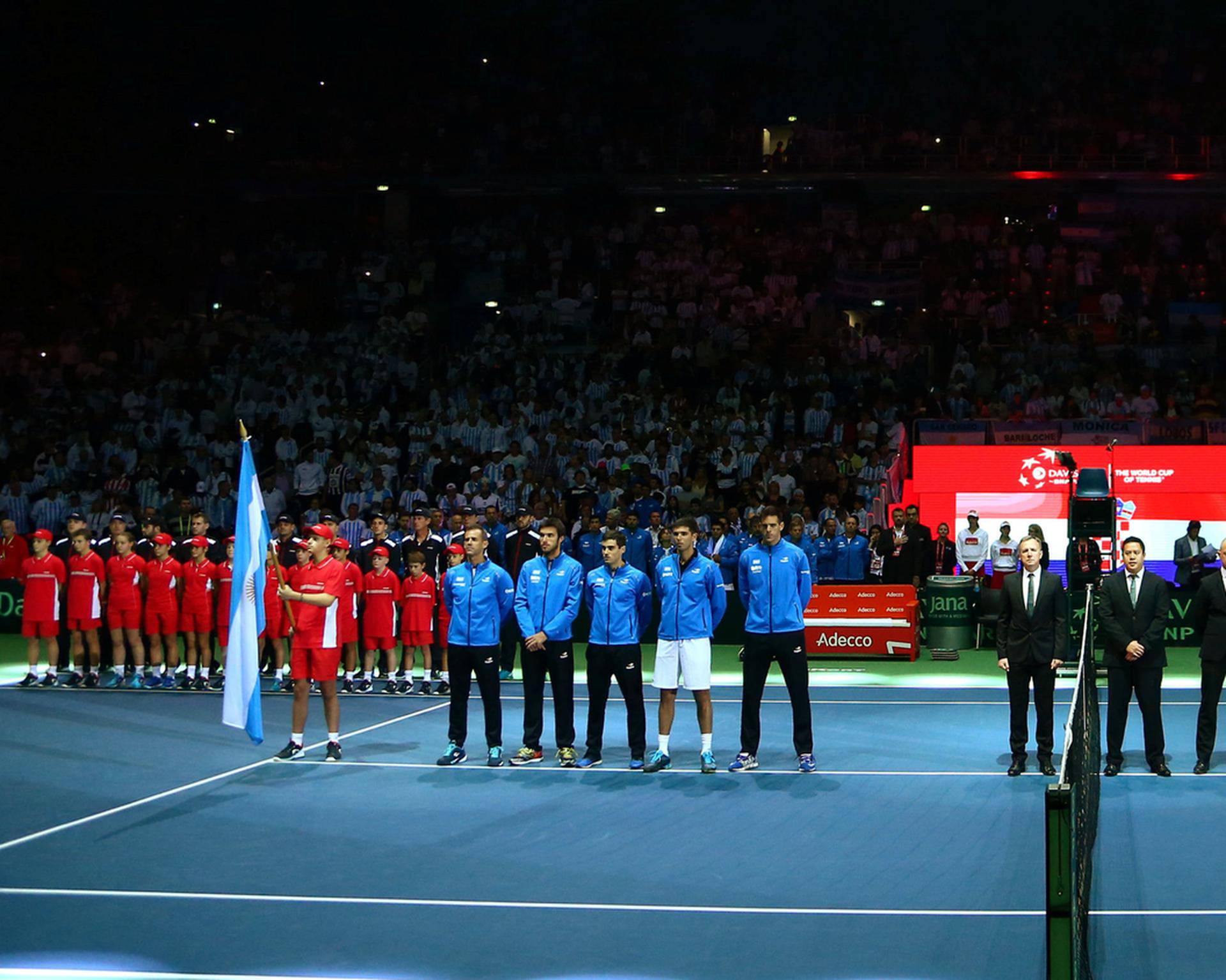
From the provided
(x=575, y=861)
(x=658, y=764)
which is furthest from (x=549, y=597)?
(x=575, y=861)

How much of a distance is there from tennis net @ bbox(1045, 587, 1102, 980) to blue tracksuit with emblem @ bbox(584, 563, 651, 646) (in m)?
3.84

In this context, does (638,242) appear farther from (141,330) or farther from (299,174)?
(141,330)

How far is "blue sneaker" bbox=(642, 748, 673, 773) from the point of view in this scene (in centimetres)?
1313

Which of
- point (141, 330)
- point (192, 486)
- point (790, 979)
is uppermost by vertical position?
point (141, 330)

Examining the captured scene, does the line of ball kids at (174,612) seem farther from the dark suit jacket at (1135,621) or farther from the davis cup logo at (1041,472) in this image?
the davis cup logo at (1041,472)

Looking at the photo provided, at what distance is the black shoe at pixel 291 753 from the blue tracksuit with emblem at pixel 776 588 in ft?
13.5

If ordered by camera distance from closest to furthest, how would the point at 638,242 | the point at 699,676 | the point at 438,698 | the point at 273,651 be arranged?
the point at 699,676 → the point at 438,698 → the point at 273,651 → the point at 638,242

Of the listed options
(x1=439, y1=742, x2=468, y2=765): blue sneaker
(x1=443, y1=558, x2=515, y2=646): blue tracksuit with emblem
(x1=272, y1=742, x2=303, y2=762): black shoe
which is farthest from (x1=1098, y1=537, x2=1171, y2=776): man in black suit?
(x1=272, y1=742, x2=303, y2=762): black shoe

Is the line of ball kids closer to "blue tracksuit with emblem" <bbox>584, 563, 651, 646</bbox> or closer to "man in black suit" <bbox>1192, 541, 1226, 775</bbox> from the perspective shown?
"blue tracksuit with emblem" <bbox>584, 563, 651, 646</bbox>

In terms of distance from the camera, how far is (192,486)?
27.3 meters

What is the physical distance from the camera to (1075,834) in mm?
7066

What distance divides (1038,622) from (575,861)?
505 centimetres

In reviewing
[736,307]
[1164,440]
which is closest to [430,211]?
[736,307]

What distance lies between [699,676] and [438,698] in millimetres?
5340
